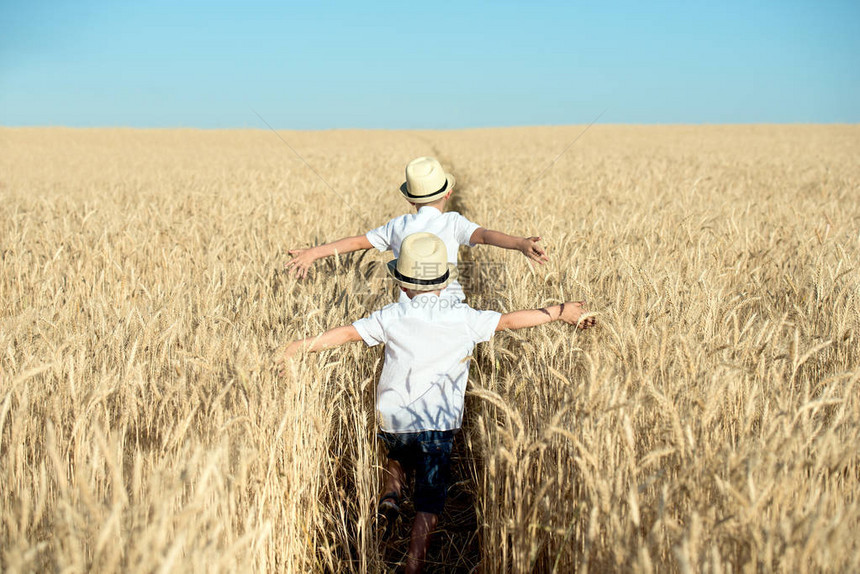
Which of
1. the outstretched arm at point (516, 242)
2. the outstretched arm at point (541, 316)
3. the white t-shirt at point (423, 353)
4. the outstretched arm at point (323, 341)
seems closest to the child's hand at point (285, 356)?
the outstretched arm at point (323, 341)

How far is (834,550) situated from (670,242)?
148 inches

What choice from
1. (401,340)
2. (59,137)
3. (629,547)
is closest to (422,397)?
(401,340)

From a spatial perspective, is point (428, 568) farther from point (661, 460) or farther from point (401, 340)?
point (661, 460)

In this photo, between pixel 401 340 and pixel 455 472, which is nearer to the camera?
pixel 401 340

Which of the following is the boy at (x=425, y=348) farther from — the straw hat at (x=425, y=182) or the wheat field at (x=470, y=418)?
the straw hat at (x=425, y=182)

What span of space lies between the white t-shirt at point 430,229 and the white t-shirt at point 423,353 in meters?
0.78

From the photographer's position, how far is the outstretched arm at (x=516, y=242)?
2738mm

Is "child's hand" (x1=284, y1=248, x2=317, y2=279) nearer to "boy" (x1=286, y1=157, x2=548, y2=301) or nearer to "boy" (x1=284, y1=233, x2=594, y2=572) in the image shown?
"boy" (x1=286, y1=157, x2=548, y2=301)

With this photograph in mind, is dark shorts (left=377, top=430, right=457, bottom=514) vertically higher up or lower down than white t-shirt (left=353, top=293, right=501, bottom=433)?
lower down

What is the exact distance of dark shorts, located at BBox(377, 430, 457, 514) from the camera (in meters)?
2.13

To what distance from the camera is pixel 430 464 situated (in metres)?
2.17

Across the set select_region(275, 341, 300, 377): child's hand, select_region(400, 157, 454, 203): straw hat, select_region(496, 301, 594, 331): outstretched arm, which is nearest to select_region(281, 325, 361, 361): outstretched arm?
select_region(275, 341, 300, 377): child's hand

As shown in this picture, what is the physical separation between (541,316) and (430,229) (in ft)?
3.29

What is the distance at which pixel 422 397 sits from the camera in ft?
7.08
